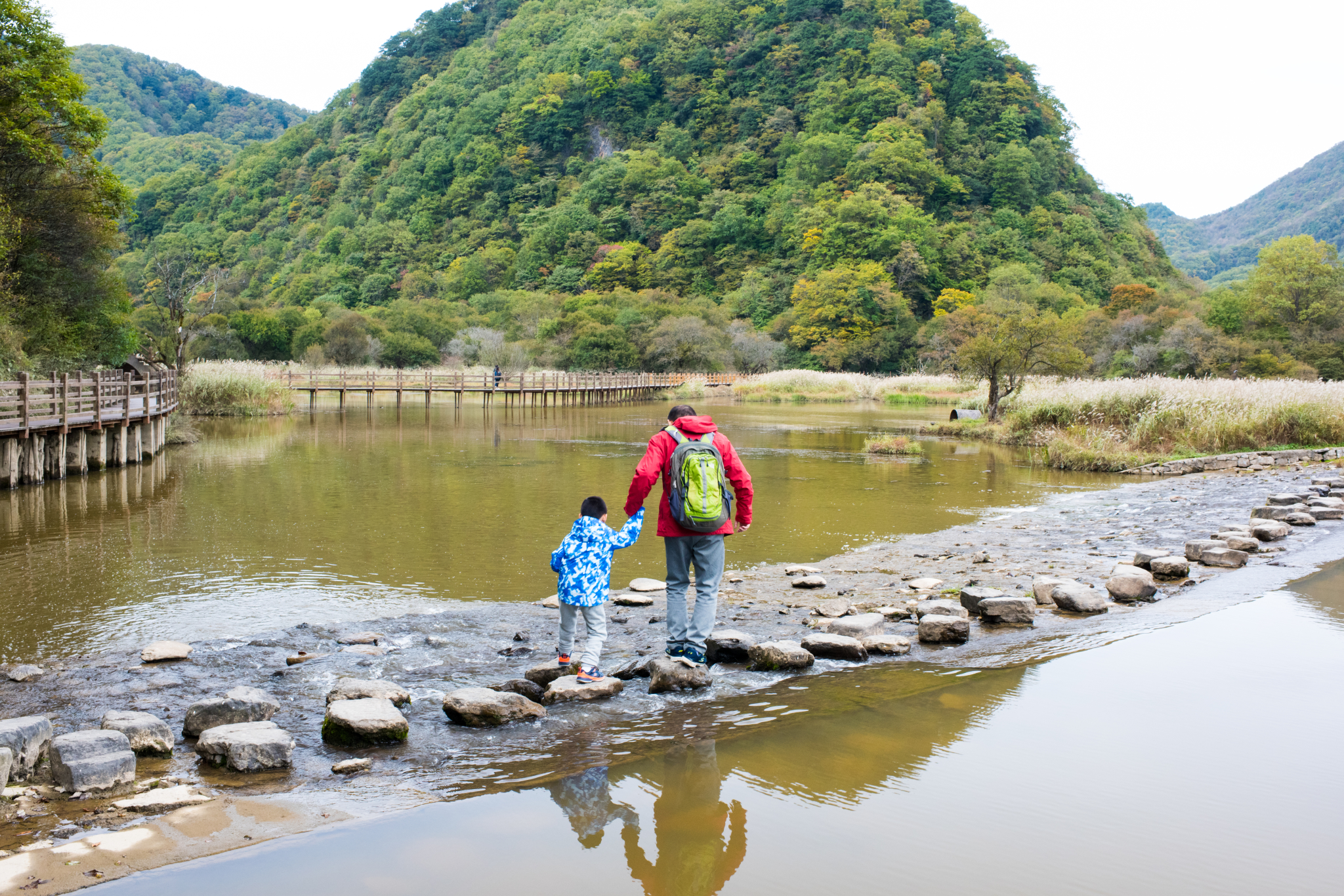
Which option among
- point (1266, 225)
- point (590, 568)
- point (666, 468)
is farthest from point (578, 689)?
point (1266, 225)

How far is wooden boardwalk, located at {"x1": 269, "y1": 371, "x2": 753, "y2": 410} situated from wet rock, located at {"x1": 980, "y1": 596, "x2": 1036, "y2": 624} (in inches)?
1485

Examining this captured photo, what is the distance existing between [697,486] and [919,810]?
2534 millimetres

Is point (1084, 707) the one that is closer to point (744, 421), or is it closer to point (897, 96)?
point (744, 421)

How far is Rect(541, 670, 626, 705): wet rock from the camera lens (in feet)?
19.0

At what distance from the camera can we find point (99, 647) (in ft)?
23.8

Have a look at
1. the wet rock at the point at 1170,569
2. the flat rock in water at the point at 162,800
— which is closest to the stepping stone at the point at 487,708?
the flat rock in water at the point at 162,800

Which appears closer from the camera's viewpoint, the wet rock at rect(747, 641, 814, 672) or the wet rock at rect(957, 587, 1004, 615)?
the wet rock at rect(747, 641, 814, 672)

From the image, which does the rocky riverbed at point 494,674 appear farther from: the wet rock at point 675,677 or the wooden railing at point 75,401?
the wooden railing at point 75,401

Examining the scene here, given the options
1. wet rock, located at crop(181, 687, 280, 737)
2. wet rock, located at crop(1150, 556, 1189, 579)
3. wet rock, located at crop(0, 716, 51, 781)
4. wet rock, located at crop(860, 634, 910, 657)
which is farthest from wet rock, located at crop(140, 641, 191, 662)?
wet rock, located at crop(1150, 556, 1189, 579)

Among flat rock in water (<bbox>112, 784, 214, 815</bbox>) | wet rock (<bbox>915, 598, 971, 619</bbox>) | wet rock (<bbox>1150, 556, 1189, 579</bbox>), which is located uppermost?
wet rock (<bbox>1150, 556, 1189, 579</bbox>)

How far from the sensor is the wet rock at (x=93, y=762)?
14.3 feet

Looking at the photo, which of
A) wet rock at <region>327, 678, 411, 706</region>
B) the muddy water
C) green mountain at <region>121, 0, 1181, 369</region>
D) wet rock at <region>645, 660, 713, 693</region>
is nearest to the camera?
wet rock at <region>327, 678, 411, 706</region>

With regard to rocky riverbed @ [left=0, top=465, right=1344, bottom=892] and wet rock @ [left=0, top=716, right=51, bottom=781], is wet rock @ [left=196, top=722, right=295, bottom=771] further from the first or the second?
wet rock @ [left=0, top=716, right=51, bottom=781]

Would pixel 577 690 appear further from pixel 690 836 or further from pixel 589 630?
pixel 690 836
